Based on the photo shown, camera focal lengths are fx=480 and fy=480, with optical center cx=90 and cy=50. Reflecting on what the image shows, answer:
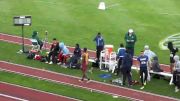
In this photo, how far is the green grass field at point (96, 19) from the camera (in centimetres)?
2856

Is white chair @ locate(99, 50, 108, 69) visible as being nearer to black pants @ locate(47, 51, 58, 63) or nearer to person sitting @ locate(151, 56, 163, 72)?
black pants @ locate(47, 51, 58, 63)

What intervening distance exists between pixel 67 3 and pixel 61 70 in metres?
14.8

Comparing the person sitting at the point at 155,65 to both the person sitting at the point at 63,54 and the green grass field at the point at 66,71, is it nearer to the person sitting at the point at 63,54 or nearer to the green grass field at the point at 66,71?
the green grass field at the point at 66,71

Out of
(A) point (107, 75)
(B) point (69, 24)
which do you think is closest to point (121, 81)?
(A) point (107, 75)

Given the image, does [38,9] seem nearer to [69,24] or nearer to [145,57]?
[69,24]

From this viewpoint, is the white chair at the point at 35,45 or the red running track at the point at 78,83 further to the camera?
the white chair at the point at 35,45

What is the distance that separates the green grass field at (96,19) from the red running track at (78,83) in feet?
15.4

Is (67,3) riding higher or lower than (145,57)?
higher

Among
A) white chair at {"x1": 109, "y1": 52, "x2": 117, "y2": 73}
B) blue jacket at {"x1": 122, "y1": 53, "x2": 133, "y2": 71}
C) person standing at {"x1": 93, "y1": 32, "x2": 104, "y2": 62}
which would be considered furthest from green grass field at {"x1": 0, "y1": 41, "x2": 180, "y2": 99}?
blue jacket at {"x1": 122, "y1": 53, "x2": 133, "y2": 71}

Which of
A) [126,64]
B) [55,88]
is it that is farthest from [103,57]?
[55,88]

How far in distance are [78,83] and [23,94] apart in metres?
2.64

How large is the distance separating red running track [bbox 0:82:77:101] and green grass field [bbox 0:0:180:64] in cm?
704

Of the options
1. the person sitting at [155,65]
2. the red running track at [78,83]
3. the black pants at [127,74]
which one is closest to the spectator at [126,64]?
the black pants at [127,74]

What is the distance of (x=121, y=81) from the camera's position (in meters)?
21.2
